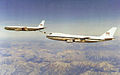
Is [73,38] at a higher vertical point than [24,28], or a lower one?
lower

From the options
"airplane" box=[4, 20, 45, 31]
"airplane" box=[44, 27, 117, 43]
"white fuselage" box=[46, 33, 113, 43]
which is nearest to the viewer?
"airplane" box=[44, 27, 117, 43]

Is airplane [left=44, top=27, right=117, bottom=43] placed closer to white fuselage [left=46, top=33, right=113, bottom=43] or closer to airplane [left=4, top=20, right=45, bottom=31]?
white fuselage [left=46, top=33, right=113, bottom=43]

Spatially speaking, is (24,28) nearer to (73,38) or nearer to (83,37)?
(73,38)

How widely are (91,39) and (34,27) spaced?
30.6 meters

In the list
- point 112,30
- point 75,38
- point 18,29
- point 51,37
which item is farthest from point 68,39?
point 18,29

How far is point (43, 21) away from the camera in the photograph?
69125mm

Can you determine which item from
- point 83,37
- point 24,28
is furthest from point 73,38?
point 24,28

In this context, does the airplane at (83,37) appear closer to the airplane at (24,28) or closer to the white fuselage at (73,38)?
the white fuselage at (73,38)

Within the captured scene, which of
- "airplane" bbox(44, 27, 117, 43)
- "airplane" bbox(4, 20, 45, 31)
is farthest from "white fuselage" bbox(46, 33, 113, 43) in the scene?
"airplane" bbox(4, 20, 45, 31)

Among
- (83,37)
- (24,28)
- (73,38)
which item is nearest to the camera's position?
(83,37)

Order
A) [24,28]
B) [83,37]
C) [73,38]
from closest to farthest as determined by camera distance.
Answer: [83,37] < [73,38] < [24,28]

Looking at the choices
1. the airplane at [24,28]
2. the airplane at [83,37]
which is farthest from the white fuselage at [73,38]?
the airplane at [24,28]

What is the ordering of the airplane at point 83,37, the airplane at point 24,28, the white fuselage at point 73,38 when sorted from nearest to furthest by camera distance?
the airplane at point 83,37 < the white fuselage at point 73,38 < the airplane at point 24,28

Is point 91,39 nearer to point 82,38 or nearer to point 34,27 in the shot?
point 82,38
